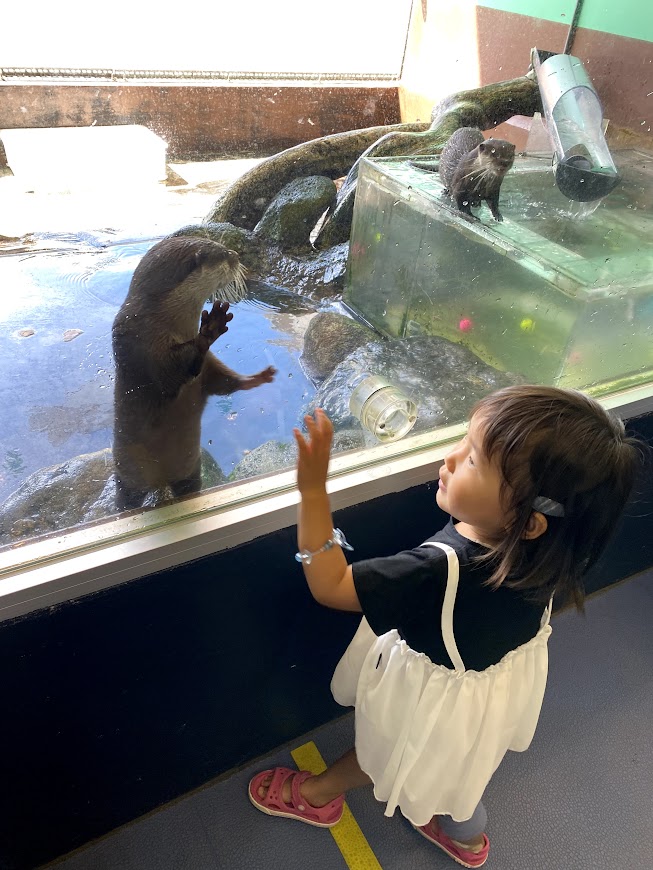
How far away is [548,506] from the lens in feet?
2.90

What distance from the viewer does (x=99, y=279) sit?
3.76ft

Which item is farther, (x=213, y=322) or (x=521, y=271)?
(x=521, y=271)

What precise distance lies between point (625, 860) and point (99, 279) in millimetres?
1838

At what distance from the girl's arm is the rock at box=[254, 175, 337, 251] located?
749mm

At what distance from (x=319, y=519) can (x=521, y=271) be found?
1.19 meters

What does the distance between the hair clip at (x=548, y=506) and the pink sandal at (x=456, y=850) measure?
965 mm

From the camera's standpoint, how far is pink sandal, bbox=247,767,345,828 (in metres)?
1.45

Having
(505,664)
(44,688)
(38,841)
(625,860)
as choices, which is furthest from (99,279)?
(625,860)

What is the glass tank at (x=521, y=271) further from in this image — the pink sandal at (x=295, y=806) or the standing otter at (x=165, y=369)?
the pink sandal at (x=295, y=806)

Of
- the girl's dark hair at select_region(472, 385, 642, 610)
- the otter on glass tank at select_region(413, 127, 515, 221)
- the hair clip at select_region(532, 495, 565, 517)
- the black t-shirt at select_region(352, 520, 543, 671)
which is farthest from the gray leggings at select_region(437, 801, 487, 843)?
the otter on glass tank at select_region(413, 127, 515, 221)

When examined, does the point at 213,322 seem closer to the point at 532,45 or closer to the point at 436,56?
the point at 436,56

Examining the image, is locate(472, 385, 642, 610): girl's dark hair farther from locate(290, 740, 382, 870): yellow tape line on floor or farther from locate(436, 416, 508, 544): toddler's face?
locate(290, 740, 382, 870): yellow tape line on floor

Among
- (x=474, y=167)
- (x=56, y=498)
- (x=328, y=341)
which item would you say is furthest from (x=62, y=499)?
(x=474, y=167)

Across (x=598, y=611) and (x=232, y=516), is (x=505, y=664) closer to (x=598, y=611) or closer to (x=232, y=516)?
(x=232, y=516)
